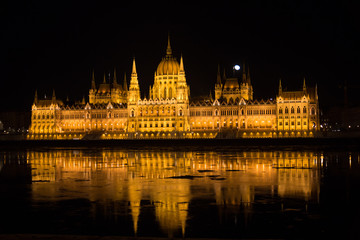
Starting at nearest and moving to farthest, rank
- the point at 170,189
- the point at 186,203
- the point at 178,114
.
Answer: the point at 186,203 → the point at 170,189 → the point at 178,114

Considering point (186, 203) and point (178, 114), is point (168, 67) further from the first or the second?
point (186, 203)

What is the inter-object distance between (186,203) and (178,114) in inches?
4388

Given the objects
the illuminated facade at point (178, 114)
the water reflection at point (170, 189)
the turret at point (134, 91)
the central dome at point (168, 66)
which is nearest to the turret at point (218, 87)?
the illuminated facade at point (178, 114)

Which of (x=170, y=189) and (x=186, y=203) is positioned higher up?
(x=170, y=189)

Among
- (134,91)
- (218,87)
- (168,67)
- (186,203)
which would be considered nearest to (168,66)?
(168,67)

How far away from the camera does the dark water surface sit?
17.4 meters

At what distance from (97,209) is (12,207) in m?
4.04

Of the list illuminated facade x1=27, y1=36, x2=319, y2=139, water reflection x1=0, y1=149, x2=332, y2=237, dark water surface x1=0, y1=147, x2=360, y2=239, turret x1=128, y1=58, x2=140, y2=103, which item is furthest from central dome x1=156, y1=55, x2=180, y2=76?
dark water surface x1=0, y1=147, x2=360, y2=239

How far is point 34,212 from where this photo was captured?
20562 mm

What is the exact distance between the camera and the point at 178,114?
133750 mm

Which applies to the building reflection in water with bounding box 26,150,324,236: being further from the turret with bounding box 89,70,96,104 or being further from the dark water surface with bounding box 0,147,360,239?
the turret with bounding box 89,70,96,104

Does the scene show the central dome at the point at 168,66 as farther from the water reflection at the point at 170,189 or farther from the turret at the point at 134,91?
the water reflection at the point at 170,189

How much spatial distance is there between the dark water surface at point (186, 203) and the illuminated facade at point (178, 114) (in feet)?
272

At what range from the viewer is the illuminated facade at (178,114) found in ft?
418
